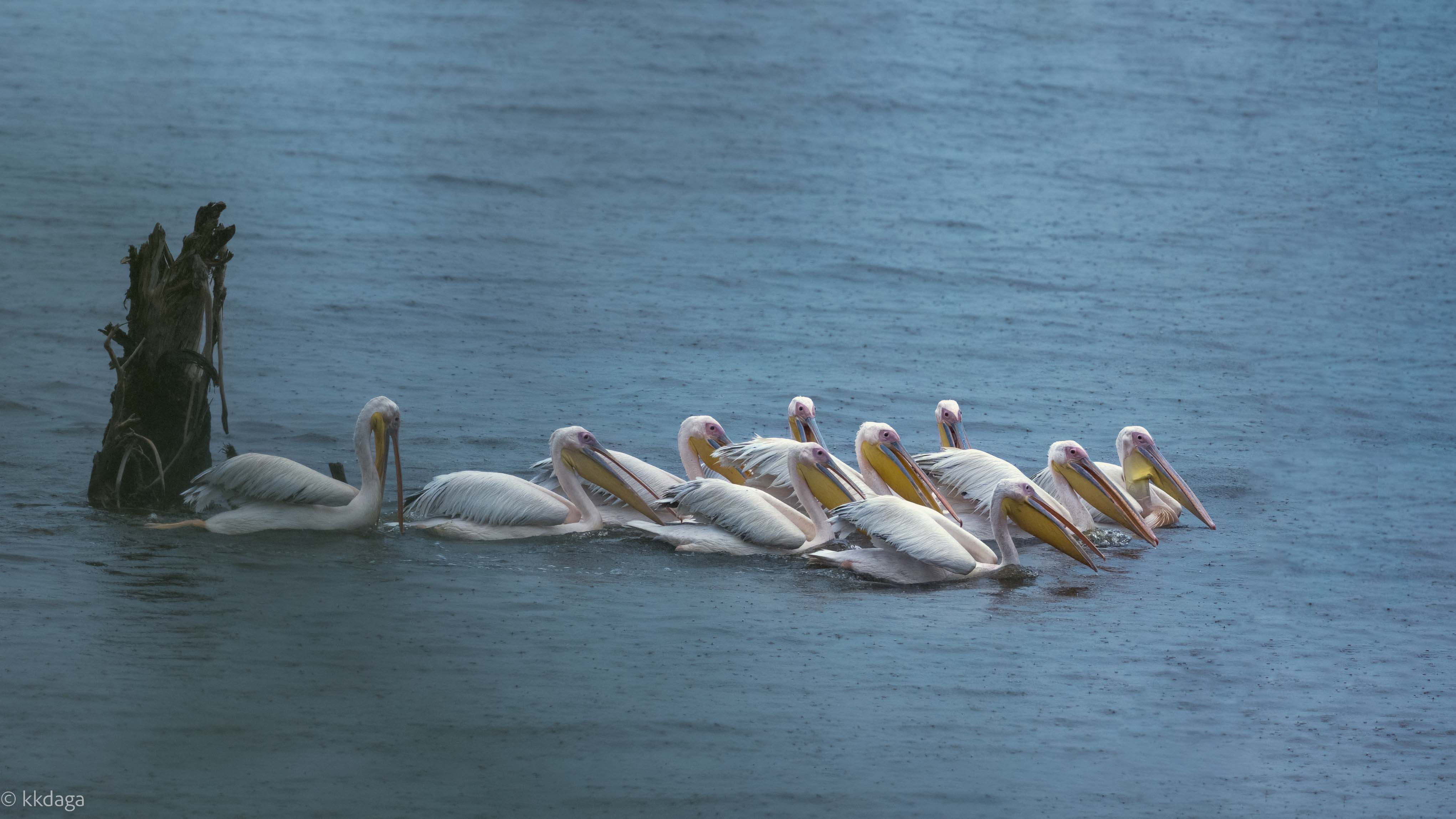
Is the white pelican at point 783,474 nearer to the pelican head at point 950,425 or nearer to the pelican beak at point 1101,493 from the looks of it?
the pelican head at point 950,425

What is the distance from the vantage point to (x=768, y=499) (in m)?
6.12

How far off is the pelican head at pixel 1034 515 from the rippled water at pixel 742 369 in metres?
0.12

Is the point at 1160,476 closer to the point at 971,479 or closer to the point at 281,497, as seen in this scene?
the point at 971,479

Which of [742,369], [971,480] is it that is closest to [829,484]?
[971,480]

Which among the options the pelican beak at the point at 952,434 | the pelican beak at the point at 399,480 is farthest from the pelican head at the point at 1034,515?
the pelican beak at the point at 399,480

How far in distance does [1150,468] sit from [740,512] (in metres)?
2.01

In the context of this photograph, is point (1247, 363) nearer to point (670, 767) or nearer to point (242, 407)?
point (242, 407)

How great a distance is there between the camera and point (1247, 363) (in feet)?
31.6

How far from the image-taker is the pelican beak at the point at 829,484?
20.6 feet

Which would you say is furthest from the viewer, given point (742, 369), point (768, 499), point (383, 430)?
point (742, 369)

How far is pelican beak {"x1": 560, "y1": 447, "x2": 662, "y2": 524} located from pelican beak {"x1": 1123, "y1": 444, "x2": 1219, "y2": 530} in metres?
2.08

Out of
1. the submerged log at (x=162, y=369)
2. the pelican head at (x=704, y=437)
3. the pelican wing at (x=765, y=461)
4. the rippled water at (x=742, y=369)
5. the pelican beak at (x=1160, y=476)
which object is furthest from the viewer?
the pelican beak at (x=1160, y=476)

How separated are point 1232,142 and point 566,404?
9055mm

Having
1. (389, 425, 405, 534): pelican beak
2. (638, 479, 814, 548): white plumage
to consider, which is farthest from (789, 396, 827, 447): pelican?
(389, 425, 405, 534): pelican beak
